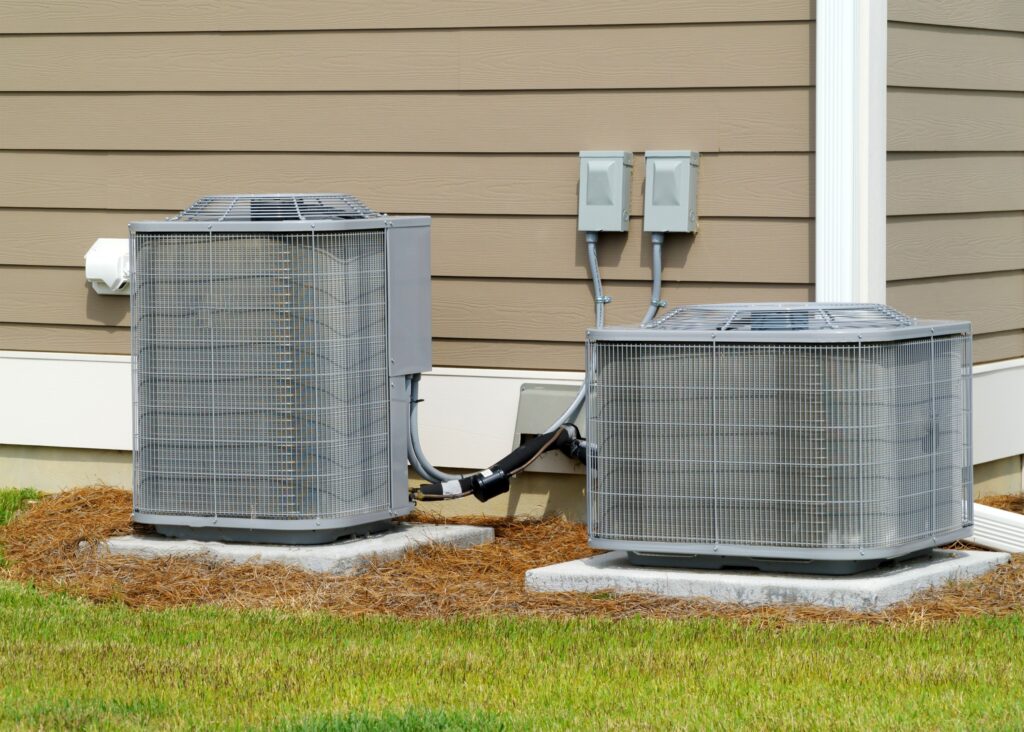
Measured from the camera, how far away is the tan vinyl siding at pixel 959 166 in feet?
21.5

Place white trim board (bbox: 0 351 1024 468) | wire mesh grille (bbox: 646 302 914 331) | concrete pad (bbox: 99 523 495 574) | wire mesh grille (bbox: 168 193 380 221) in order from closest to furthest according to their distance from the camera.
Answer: wire mesh grille (bbox: 646 302 914 331), concrete pad (bbox: 99 523 495 574), wire mesh grille (bbox: 168 193 380 221), white trim board (bbox: 0 351 1024 468)

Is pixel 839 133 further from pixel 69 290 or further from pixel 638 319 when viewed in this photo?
pixel 69 290

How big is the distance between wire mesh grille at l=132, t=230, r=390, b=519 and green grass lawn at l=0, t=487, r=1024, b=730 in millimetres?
734

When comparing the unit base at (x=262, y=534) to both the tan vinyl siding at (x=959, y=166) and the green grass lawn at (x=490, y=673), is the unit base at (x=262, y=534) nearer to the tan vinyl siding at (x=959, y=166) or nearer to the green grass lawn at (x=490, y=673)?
the green grass lawn at (x=490, y=673)

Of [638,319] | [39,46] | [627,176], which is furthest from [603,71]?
[39,46]

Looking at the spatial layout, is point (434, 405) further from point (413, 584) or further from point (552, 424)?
point (413, 584)

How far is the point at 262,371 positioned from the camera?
19.6 feet

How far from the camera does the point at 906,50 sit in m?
6.51

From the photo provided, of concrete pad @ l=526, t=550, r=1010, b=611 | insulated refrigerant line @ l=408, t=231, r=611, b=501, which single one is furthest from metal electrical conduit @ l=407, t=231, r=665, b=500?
concrete pad @ l=526, t=550, r=1010, b=611

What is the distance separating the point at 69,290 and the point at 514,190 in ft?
7.00

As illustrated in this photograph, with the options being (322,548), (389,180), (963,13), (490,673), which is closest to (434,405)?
(389,180)

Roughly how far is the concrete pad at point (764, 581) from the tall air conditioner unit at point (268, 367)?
2.90ft

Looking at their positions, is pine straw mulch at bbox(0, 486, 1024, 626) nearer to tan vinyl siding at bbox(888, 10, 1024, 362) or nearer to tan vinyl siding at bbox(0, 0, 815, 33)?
tan vinyl siding at bbox(888, 10, 1024, 362)

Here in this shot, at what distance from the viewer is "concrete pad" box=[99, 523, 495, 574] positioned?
5.93 meters
